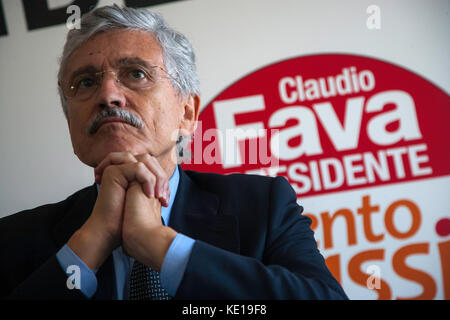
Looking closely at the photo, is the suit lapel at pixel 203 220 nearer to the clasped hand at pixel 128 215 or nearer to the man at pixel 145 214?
the man at pixel 145 214

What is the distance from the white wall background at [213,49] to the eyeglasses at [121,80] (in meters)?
0.74

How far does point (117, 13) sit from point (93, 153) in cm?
48

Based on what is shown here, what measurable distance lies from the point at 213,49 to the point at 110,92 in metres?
0.94

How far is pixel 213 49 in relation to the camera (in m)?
1.96

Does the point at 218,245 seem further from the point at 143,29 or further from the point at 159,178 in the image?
the point at 143,29

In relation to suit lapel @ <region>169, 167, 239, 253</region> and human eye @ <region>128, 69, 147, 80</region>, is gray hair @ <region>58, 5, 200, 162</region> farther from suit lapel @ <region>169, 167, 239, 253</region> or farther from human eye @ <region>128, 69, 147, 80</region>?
suit lapel @ <region>169, 167, 239, 253</region>

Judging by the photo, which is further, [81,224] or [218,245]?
[81,224]

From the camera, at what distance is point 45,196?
1979mm

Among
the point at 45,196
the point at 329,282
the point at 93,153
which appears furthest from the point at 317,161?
the point at 45,196

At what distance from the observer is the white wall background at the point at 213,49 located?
1.91 m

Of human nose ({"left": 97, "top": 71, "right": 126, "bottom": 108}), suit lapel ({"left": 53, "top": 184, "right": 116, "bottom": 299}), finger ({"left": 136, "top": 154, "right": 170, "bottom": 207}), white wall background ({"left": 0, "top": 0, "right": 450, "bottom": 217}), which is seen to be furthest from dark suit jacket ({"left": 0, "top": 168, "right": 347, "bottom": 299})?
white wall background ({"left": 0, "top": 0, "right": 450, "bottom": 217})

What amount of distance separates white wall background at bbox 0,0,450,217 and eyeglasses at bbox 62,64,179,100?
74cm

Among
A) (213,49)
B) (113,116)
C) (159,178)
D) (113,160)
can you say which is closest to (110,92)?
(113,116)

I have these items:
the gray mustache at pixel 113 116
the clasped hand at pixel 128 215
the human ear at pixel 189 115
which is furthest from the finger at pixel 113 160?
the human ear at pixel 189 115
